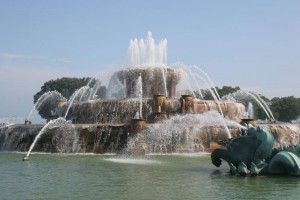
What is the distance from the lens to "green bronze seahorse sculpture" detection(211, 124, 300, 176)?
1510 cm

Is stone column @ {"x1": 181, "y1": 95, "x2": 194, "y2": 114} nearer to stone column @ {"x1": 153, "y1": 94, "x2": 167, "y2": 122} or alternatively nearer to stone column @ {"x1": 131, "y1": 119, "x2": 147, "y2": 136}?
stone column @ {"x1": 153, "y1": 94, "x2": 167, "y2": 122}

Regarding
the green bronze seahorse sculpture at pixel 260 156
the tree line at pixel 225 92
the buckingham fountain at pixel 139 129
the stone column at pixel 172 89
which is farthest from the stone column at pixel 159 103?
the tree line at pixel 225 92

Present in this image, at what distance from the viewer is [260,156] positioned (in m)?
15.5

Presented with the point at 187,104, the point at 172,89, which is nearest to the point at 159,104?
the point at 187,104

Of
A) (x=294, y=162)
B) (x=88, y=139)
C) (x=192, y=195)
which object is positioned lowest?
(x=192, y=195)

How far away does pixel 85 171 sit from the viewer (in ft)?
53.8

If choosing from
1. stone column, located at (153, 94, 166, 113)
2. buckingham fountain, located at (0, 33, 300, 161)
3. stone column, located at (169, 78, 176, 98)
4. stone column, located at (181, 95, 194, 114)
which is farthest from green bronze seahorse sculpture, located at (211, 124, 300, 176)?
stone column, located at (169, 78, 176, 98)

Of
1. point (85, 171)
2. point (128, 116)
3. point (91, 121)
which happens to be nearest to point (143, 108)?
point (128, 116)

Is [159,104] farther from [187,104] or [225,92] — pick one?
[225,92]

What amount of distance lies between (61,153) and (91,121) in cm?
590

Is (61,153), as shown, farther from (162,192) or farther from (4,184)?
Result: (162,192)

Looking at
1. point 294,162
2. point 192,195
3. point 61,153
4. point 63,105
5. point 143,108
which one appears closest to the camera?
point 192,195

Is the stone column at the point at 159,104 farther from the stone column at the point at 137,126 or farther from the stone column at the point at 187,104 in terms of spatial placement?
the stone column at the point at 137,126

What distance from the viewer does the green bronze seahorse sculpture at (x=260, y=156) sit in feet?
49.5
